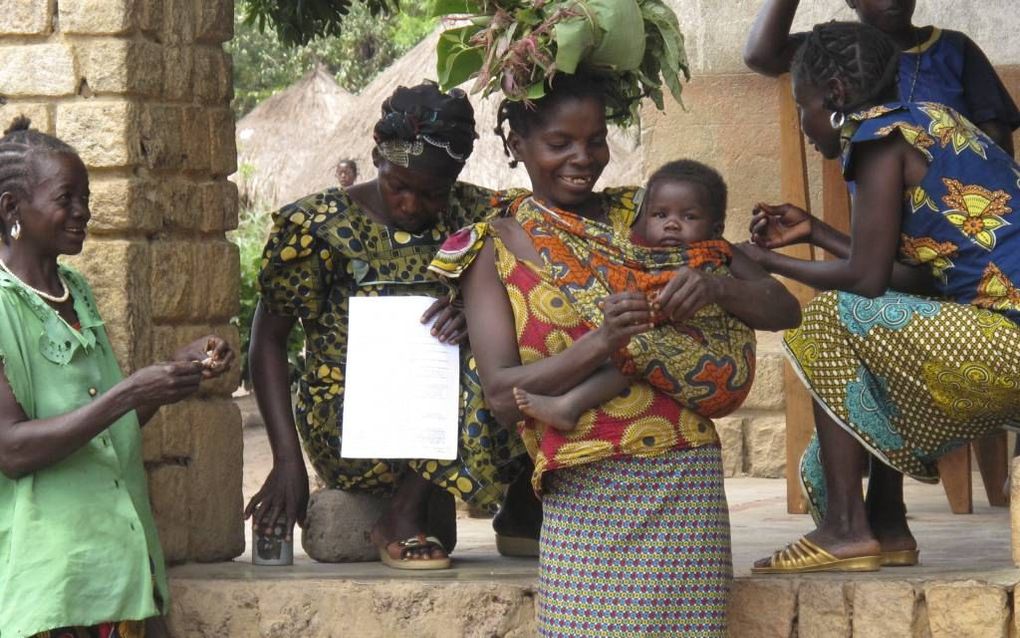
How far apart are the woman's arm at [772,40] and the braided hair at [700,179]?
6.20 feet

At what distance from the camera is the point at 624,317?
3592mm

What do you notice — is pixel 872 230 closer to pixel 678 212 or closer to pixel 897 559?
pixel 678 212

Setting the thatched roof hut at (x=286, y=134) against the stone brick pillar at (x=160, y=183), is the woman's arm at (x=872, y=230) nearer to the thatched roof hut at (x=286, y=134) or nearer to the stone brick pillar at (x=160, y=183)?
the stone brick pillar at (x=160, y=183)

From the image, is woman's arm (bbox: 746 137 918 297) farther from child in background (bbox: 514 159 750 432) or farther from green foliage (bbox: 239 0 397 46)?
green foliage (bbox: 239 0 397 46)

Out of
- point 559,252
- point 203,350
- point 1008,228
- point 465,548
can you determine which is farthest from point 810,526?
point 203,350

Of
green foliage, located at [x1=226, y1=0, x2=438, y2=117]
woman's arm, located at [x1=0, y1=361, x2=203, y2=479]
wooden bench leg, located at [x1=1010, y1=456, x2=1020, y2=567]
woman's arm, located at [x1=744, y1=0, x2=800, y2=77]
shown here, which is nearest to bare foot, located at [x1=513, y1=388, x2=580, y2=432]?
woman's arm, located at [x1=0, y1=361, x2=203, y2=479]

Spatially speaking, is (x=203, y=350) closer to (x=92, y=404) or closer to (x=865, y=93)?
(x=92, y=404)

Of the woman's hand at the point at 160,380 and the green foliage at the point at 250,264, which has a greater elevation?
the green foliage at the point at 250,264

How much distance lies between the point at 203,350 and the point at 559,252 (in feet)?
2.88

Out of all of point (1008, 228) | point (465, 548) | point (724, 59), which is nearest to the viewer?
point (1008, 228)

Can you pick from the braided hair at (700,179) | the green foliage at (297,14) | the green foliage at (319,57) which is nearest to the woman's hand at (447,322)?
the braided hair at (700,179)

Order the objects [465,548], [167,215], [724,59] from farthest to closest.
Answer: [724,59] < [465,548] < [167,215]

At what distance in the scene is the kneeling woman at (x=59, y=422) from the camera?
386cm

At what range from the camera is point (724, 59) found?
25.1 feet
